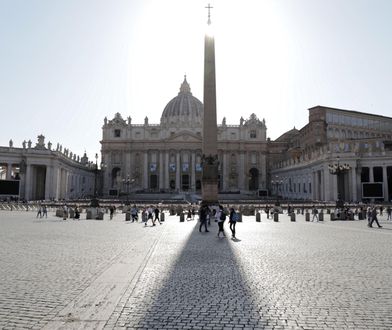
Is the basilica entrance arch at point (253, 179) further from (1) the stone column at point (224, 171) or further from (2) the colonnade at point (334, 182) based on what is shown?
(2) the colonnade at point (334, 182)

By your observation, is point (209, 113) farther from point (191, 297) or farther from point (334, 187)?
point (334, 187)

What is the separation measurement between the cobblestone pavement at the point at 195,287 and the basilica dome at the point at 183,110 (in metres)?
92.7

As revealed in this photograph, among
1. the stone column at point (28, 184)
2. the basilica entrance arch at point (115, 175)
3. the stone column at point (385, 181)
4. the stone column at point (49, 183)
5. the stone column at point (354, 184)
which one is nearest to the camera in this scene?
the stone column at point (385, 181)

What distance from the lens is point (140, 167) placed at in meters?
96.7

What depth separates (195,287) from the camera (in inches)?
315

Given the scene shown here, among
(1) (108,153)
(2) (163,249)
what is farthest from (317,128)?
(2) (163,249)

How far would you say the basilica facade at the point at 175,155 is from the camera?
314 ft

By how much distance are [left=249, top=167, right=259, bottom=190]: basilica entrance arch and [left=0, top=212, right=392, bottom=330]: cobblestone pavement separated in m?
85.6

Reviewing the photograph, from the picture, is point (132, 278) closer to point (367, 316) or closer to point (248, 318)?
point (248, 318)

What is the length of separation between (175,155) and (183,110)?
1938cm

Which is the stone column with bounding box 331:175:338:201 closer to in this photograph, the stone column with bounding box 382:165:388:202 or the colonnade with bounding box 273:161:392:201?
the colonnade with bounding box 273:161:392:201

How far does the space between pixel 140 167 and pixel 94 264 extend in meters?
86.9

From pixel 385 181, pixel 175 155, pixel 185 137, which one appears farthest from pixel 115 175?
pixel 385 181

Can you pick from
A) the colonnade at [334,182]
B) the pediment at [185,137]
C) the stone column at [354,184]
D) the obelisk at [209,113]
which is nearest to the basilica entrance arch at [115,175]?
the pediment at [185,137]
